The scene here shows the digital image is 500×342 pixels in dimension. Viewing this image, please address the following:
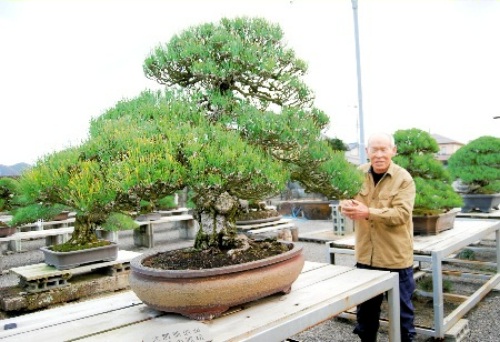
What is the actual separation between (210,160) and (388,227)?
1.26 meters

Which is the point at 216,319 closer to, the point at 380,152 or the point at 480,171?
the point at 380,152

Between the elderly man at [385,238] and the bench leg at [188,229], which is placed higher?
the elderly man at [385,238]

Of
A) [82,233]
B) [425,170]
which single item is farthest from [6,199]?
[425,170]

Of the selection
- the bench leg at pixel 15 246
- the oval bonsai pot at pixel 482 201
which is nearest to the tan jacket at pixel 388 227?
the oval bonsai pot at pixel 482 201

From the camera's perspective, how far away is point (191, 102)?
1.59 metres

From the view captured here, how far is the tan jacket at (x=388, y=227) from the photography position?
2070 mm

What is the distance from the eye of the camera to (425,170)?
331cm

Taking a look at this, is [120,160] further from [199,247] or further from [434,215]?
[434,215]

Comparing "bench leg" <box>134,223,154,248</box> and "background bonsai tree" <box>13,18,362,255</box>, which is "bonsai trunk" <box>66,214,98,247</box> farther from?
"bench leg" <box>134,223,154,248</box>

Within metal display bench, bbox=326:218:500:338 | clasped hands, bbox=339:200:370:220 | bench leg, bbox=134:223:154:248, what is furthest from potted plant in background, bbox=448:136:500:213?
bench leg, bbox=134:223:154:248

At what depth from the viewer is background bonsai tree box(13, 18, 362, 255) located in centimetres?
127

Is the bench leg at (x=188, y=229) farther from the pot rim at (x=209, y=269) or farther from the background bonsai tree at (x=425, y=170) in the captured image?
the pot rim at (x=209, y=269)

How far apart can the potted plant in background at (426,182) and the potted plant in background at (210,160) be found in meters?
1.59

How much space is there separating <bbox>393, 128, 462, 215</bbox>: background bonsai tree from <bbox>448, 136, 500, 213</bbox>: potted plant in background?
203 cm
